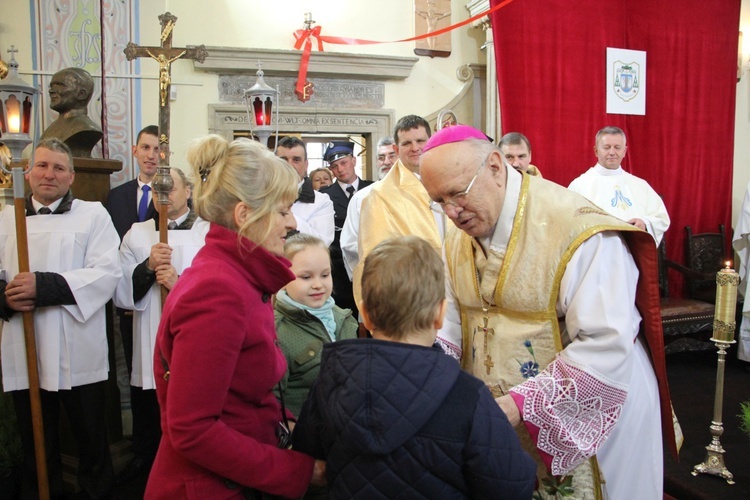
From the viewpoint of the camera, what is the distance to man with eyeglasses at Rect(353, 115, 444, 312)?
3.25m

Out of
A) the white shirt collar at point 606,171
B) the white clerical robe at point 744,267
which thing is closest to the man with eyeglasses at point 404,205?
the white shirt collar at point 606,171

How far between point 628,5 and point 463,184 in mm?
5558

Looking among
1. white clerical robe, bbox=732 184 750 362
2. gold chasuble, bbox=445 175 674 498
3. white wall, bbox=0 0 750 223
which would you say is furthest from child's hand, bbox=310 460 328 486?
white clerical robe, bbox=732 184 750 362

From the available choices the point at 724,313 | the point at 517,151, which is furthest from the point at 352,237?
the point at 724,313

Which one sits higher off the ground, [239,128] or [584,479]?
[239,128]

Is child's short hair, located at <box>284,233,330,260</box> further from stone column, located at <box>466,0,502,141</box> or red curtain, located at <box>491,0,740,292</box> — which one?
stone column, located at <box>466,0,502,141</box>

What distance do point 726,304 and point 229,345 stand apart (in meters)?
2.42

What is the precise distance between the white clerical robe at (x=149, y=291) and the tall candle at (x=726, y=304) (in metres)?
2.42

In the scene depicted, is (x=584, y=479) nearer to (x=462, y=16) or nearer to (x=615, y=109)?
(x=615, y=109)

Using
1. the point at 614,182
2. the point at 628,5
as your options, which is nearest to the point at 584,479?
the point at 614,182

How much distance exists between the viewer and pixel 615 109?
6.21 metres

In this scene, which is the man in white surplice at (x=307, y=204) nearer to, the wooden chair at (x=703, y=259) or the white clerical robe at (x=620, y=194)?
the white clerical robe at (x=620, y=194)

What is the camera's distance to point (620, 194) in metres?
5.14

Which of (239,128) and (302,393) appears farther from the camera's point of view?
(239,128)
